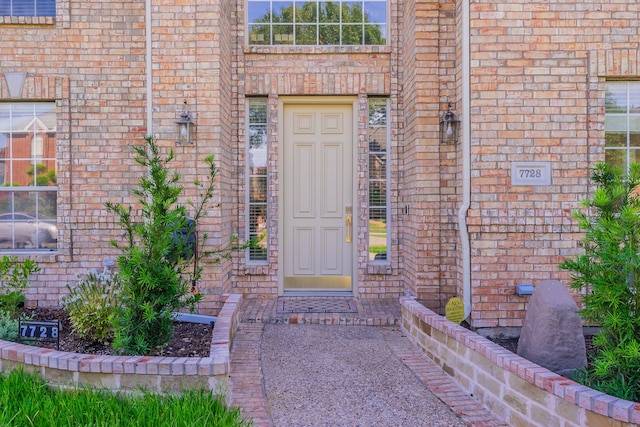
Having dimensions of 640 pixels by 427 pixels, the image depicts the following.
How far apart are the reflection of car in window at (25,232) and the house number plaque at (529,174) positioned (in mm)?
5188

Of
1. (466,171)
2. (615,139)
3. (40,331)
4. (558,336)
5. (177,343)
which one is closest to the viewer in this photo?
(558,336)

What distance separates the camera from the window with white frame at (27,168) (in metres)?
6.03

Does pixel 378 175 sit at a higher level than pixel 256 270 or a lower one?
higher

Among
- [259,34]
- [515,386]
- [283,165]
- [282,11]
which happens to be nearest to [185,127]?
[283,165]

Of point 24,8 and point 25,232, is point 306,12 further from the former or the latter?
point 25,232

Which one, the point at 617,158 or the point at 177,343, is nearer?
the point at 177,343

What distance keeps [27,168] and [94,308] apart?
2.81 meters

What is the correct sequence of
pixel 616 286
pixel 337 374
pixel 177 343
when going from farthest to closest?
pixel 177 343, pixel 337 374, pixel 616 286

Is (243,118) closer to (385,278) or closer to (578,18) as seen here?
(385,278)

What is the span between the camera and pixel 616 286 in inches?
115

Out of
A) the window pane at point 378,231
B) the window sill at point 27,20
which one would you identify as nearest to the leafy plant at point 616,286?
the window pane at point 378,231

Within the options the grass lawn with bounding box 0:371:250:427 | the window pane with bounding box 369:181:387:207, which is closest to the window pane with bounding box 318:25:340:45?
the window pane with bounding box 369:181:387:207

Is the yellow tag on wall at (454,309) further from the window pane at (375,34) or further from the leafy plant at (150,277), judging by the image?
the window pane at (375,34)

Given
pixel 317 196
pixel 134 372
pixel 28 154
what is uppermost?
pixel 28 154
